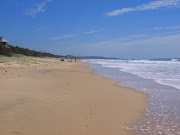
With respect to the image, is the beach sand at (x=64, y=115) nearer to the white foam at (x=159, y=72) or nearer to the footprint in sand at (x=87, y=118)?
the footprint in sand at (x=87, y=118)

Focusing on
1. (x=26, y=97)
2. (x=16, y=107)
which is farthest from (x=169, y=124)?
(x=26, y=97)

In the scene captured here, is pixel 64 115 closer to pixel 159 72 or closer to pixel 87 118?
pixel 87 118

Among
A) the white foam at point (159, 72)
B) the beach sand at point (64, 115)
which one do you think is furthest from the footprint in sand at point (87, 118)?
the white foam at point (159, 72)

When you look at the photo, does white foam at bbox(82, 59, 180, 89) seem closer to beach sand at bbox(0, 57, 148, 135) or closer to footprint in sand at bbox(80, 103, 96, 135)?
beach sand at bbox(0, 57, 148, 135)

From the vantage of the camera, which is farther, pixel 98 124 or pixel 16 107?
pixel 16 107

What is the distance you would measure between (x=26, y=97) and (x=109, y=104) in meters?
3.00

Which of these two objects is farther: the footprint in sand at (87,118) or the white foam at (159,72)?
the white foam at (159,72)

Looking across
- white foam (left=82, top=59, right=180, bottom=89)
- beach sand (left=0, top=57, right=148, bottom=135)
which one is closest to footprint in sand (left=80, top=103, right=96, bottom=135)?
beach sand (left=0, top=57, right=148, bottom=135)

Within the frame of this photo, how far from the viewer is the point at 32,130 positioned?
350cm

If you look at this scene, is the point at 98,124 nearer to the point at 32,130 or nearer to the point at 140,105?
the point at 32,130

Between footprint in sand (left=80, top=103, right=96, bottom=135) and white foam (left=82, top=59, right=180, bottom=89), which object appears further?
white foam (left=82, top=59, right=180, bottom=89)

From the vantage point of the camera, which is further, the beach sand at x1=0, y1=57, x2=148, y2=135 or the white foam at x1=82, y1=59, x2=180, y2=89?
the white foam at x1=82, y1=59, x2=180, y2=89

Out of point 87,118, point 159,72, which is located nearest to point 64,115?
point 87,118

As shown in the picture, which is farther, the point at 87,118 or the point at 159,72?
the point at 159,72
